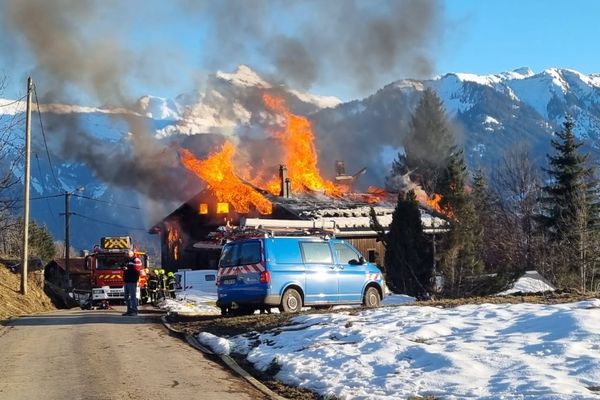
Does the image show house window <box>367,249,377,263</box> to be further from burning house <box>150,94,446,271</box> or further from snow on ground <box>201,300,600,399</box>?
snow on ground <box>201,300,600,399</box>

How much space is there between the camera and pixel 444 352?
806 centimetres

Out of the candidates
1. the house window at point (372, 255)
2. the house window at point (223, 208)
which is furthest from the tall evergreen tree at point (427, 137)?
the house window at point (372, 255)

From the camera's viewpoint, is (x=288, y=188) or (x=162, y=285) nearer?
(x=162, y=285)

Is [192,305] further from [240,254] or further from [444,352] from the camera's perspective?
[444,352]

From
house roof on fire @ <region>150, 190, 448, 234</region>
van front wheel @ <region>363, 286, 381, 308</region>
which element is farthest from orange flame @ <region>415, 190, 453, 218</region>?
van front wheel @ <region>363, 286, 381, 308</region>

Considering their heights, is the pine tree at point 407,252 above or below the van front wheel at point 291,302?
above

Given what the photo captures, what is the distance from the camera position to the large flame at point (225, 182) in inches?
1511

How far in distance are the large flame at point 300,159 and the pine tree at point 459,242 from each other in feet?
30.2

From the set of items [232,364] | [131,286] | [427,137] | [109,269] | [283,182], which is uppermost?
[427,137]

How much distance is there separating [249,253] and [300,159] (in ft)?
98.0

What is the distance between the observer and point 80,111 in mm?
35344

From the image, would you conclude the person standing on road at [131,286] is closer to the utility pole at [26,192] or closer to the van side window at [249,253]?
the van side window at [249,253]

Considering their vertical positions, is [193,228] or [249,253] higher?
[193,228]

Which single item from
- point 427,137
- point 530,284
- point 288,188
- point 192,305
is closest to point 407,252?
point 530,284
